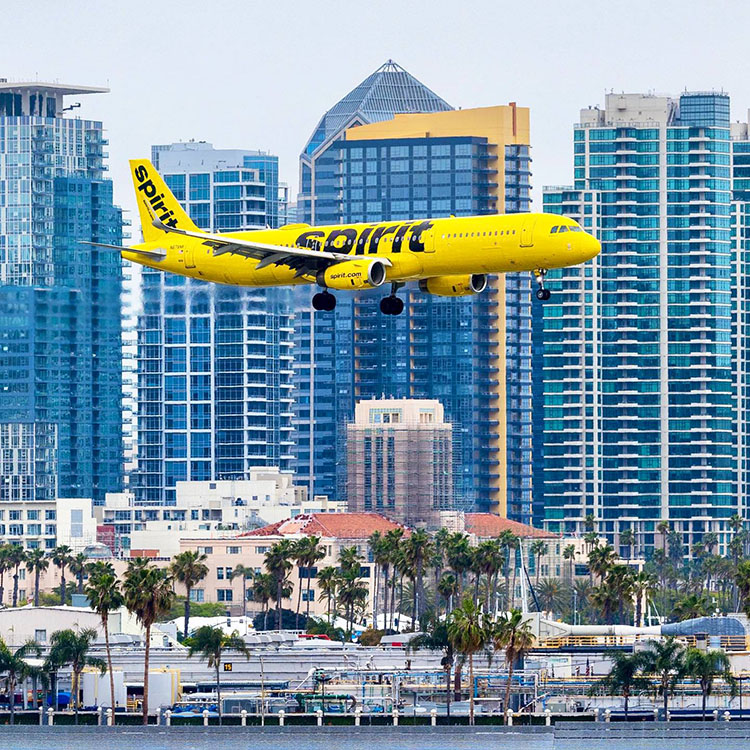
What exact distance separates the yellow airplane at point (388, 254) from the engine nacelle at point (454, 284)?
0.16ft

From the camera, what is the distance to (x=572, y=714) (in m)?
188

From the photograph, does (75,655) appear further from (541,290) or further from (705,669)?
(541,290)

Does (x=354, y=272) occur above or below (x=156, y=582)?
above

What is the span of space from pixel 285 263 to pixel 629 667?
73615mm

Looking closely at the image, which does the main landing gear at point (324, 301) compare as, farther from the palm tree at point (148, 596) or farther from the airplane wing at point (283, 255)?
the palm tree at point (148, 596)

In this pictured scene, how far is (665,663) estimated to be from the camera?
186 m

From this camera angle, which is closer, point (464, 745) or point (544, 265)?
point (544, 265)

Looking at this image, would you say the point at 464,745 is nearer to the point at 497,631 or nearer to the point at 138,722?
the point at 497,631

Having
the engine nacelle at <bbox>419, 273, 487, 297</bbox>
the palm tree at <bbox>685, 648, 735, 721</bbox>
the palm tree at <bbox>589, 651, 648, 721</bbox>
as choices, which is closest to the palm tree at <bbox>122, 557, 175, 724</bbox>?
the palm tree at <bbox>589, 651, 648, 721</bbox>

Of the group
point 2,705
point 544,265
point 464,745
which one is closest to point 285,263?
point 544,265

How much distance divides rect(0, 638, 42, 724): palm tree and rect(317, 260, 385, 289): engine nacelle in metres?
77.1

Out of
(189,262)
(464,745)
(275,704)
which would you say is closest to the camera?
(189,262)

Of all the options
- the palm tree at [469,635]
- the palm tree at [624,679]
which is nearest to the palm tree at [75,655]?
the palm tree at [469,635]

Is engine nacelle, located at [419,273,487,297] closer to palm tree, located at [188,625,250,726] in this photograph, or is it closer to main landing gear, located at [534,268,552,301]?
main landing gear, located at [534,268,552,301]
